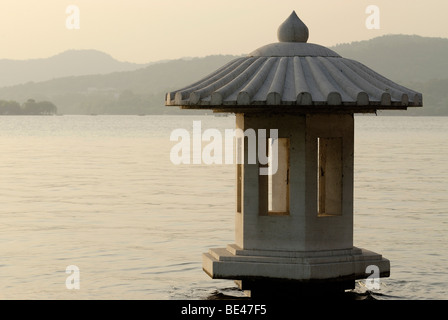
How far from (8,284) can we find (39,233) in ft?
26.6

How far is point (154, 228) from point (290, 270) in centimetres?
1523

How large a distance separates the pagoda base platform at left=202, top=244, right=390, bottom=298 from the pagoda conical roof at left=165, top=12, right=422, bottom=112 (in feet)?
6.04

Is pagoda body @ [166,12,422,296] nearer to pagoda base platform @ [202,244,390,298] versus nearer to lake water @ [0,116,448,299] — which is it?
pagoda base platform @ [202,244,390,298]

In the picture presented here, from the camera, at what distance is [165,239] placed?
2541cm

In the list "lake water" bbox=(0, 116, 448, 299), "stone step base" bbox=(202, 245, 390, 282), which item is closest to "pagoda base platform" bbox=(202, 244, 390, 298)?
"stone step base" bbox=(202, 245, 390, 282)

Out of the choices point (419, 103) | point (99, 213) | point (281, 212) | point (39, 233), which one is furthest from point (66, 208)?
point (419, 103)

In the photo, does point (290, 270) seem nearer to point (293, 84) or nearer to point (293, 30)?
point (293, 84)

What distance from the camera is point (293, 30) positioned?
1352cm

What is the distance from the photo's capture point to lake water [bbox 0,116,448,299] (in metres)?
18.5

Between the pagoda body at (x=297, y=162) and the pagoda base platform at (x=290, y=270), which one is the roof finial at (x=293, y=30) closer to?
the pagoda body at (x=297, y=162)

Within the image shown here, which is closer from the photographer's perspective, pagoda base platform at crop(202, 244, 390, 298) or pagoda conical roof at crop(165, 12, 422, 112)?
pagoda conical roof at crop(165, 12, 422, 112)

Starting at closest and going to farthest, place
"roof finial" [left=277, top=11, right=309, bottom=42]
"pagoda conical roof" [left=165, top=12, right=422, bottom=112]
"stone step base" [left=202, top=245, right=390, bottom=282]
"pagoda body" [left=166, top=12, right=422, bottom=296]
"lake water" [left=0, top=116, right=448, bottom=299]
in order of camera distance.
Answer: "pagoda conical roof" [left=165, top=12, right=422, bottom=112] → "pagoda body" [left=166, top=12, right=422, bottom=296] → "stone step base" [left=202, top=245, right=390, bottom=282] → "roof finial" [left=277, top=11, right=309, bottom=42] → "lake water" [left=0, top=116, right=448, bottom=299]

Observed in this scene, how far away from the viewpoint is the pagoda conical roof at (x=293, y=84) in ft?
40.2
